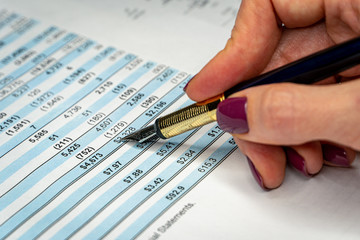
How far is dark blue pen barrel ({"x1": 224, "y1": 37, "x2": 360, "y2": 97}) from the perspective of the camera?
0.52 metres

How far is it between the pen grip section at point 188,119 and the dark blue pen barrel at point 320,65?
0.23 feet

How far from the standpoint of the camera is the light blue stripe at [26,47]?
0.83 metres

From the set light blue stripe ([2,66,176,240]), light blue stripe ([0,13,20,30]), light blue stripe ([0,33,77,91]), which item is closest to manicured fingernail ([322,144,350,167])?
light blue stripe ([2,66,176,240])

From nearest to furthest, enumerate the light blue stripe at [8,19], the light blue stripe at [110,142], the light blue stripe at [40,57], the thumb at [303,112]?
the thumb at [303,112]
the light blue stripe at [110,142]
the light blue stripe at [40,57]
the light blue stripe at [8,19]

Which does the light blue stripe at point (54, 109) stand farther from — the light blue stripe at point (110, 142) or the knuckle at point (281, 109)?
the knuckle at point (281, 109)

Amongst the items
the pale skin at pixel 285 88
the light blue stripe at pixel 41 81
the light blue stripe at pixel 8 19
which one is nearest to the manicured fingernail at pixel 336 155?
the pale skin at pixel 285 88

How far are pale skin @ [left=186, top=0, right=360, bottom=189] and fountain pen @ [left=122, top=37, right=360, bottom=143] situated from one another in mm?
22

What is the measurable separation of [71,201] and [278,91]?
27cm

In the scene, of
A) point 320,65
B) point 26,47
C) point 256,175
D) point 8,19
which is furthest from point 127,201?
point 8,19

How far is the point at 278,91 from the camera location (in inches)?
19.9

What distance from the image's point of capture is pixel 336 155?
0.59m

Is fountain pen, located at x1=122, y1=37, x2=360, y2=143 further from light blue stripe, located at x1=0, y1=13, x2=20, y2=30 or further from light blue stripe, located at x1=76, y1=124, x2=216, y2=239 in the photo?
light blue stripe, located at x1=0, y1=13, x2=20, y2=30

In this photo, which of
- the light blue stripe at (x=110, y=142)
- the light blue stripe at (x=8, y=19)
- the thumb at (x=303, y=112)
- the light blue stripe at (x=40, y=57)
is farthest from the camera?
the light blue stripe at (x=8, y=19)

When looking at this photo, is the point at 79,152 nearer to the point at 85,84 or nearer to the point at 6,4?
the point at 85,84
